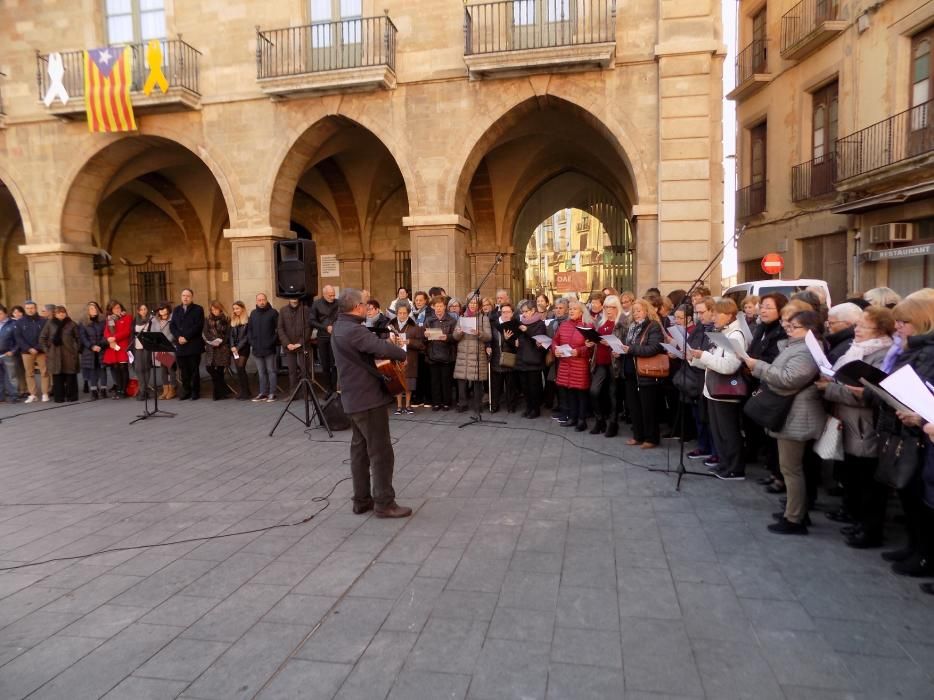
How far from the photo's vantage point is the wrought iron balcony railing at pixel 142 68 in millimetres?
12500

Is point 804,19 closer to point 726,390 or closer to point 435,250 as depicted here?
point 435,250

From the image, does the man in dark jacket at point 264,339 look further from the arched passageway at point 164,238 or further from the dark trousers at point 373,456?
the arched passageway at point 164,238

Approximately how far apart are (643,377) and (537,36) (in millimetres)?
7814

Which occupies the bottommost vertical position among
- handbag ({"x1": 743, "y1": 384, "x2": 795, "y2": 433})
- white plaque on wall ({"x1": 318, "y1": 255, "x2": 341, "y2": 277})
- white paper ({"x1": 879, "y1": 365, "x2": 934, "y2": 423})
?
handbag ({"x1": 743, "y1": 384, "x2": 795, "y2": 433})

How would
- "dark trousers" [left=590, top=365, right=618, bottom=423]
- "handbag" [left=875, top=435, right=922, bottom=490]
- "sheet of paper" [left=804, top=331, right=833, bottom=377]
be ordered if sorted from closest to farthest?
"handbag" [left=875, top=435, right=922, bottom=490] → "sheet of paper" [left=804, top=331, right=833, bottom=377] → "dark trousers" [left=590, top=365, right=618, bottom=423]

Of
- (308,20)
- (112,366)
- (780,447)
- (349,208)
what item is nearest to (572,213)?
(349,208)

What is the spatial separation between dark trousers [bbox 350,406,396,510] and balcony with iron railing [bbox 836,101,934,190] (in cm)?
1218

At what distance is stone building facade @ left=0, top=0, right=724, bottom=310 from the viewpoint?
1088cm

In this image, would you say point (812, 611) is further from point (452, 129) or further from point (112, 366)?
point (112, 366)

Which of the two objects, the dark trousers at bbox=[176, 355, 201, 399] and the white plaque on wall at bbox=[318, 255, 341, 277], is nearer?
the dark trousers at bbox=[176, 355, 201, 399]

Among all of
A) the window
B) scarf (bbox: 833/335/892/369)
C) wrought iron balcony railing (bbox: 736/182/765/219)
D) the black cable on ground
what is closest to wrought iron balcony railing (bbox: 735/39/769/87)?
wrought iron balcony railing (bbox: 736/182/765/219)

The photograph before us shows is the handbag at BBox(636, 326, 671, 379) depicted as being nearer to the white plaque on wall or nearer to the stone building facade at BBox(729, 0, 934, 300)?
the stone building facade at BBox(729, 0, 934, 300)

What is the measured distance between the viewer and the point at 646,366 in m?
6.81

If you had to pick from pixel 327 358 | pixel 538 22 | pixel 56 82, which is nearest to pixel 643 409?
pixel 327 358
